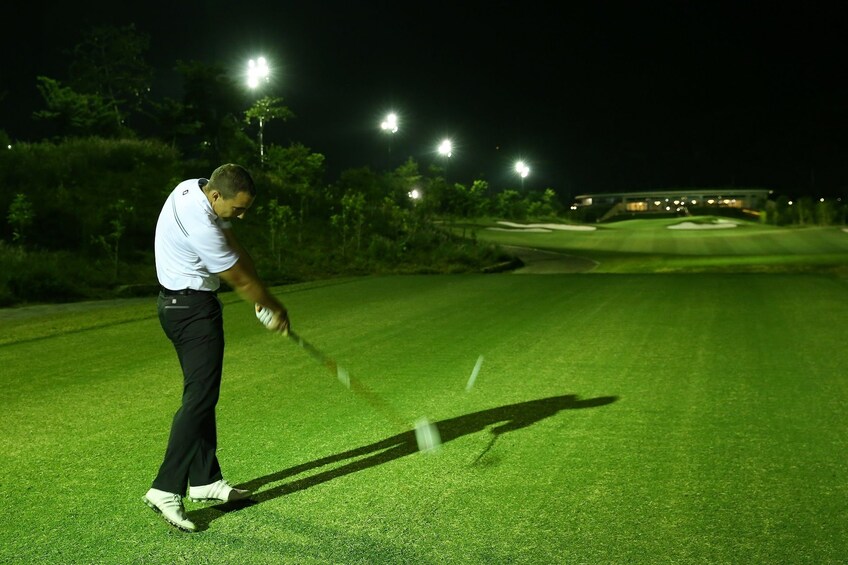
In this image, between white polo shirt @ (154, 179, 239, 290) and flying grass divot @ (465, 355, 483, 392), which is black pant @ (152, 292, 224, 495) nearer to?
white polo shirt @ (154, 179, 239, 290)

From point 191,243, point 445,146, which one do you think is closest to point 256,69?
point 445,146

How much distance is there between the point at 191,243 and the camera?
180 inches

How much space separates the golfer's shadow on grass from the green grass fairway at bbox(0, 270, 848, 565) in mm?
25

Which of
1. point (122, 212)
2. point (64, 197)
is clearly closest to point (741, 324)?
point (122, 212)

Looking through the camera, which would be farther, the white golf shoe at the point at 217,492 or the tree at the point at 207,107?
the tree at the point at 207,107

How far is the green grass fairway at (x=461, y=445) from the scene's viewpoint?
439cm

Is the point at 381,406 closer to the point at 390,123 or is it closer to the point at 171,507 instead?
the point at 171,507

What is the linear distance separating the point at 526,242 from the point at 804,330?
37782mm

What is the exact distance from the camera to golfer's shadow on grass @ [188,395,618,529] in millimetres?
5098

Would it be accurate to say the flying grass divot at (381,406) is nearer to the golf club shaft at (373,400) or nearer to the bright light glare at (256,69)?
the golf club shaft at (373,400)

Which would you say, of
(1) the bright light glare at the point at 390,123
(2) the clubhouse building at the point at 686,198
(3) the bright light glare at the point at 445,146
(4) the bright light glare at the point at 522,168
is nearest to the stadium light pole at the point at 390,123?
(1) the bright light glare at the point at 390,123

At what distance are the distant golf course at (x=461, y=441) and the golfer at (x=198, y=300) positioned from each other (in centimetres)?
24

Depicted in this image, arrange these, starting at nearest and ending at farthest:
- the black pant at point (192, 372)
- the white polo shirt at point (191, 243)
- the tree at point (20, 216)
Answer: the white polo shirt at point (191, 243), the black pant at point (192, 372), the tree at point (20, 216)

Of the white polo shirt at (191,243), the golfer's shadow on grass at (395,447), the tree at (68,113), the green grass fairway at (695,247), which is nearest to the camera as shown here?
the white polo shirt at (191,243)
